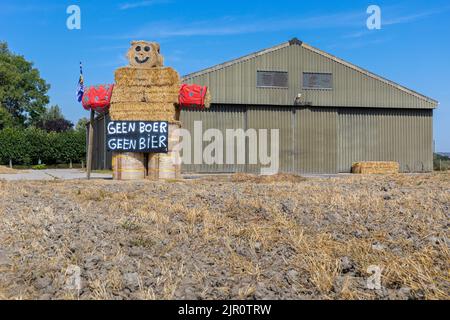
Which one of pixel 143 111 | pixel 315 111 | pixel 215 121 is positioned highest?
pixel 315 111

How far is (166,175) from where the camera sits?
1545 centimetres

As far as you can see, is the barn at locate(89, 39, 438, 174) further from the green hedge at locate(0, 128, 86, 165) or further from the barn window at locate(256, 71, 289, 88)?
the green hedge at locate(0, 128, 86, 165)

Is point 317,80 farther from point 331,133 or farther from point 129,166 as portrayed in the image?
point 129,166

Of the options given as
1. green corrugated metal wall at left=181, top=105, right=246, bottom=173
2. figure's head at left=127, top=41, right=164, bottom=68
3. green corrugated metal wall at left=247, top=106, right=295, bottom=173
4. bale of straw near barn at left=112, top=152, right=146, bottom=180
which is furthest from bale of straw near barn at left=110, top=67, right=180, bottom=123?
green corrugated metal wall at left=247, top=106, right=295, bottom=173

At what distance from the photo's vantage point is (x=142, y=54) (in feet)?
51.1

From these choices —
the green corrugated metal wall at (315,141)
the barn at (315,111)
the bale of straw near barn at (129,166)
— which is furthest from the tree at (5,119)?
the bale of straw near barn at (129,166)

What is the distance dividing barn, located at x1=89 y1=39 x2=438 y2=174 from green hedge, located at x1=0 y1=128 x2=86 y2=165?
23.6m

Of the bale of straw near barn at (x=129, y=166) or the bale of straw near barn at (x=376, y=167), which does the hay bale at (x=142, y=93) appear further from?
the bale of straw near barn at (x=376, y=167)

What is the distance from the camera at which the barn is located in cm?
2811

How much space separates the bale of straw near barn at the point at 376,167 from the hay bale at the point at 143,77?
15445mm

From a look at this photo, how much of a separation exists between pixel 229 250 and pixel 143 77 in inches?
451

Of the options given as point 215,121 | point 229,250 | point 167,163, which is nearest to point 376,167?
point 215,121
